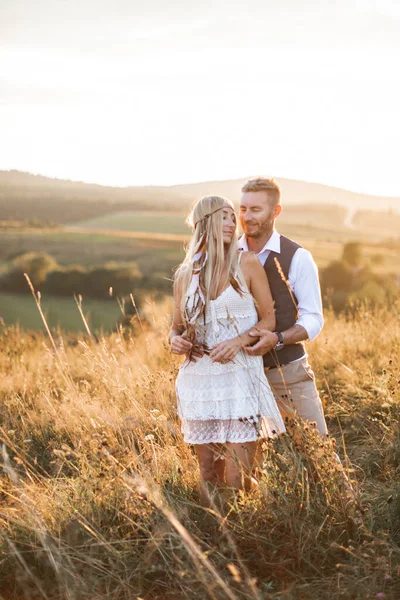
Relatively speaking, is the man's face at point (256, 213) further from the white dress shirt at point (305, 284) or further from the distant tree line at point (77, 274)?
the distant tree line at point (77, 274)

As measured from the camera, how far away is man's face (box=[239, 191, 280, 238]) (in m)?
3.65

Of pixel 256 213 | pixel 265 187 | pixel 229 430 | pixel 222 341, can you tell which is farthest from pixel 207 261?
pixel 229 430

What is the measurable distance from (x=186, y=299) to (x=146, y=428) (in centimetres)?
132

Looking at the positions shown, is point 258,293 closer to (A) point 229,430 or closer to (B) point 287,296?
(B) point 287,296

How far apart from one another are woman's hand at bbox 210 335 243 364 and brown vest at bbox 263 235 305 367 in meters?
0.49

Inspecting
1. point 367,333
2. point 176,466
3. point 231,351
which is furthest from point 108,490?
point 367,333

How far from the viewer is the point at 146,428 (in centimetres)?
424

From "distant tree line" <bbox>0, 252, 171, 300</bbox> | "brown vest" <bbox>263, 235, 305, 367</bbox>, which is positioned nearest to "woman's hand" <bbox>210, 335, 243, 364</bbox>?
"brown vest" <bbox>263, 235, 305, 367</bbox>

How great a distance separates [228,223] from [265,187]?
0.56m

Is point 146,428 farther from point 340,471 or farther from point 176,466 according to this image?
point 340,471

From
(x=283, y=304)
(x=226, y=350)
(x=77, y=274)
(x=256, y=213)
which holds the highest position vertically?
(x=256, y=213)

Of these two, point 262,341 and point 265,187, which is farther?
point 265,187

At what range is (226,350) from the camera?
317 cm

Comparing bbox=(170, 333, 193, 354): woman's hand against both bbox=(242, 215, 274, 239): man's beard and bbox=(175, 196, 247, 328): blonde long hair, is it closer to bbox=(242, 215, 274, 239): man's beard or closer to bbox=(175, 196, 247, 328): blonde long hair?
bbox=(175, 196, 247, 328): blonde long hair
